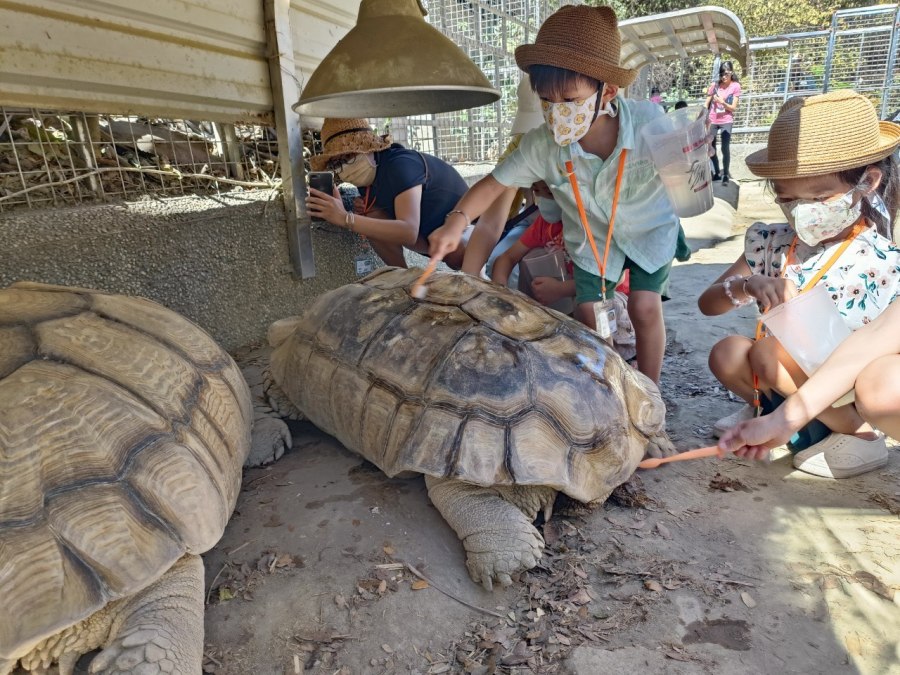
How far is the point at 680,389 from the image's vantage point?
3551 mm

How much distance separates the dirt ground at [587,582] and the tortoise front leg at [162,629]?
17 cm

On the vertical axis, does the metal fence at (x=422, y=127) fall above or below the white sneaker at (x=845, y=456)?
above

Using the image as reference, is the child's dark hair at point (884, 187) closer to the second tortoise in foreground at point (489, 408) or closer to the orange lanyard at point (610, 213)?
the orange lanyard at point (610, 213)

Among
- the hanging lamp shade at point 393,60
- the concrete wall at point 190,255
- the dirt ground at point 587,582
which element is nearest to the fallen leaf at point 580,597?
the dirt ground at point 587,582

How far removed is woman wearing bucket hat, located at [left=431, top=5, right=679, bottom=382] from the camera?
8.77ft

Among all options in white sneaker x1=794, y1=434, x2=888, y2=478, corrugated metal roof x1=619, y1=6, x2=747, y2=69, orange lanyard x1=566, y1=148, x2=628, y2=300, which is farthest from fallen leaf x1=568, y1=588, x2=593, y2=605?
corrugated metal roof x1=619, y1=6, x2=747, y2=69

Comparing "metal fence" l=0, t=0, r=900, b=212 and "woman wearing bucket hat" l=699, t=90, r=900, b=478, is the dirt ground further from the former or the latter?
"metal fence" l=0, t=0, r=900, b=212

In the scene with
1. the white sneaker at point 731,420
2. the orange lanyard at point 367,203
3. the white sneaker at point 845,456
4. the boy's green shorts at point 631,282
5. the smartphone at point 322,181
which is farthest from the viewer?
the orange lanyard at point 367,203

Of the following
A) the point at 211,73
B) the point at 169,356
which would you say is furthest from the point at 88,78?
the point at 169,356

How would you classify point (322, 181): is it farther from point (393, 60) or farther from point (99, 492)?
point (99, 492)

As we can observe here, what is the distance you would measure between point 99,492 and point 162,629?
0.39m

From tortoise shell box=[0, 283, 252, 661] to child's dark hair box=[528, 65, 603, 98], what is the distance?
6.25 ft

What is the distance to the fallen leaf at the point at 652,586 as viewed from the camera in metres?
2.00

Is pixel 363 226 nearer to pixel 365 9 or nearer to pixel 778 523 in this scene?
pixel 365 9
